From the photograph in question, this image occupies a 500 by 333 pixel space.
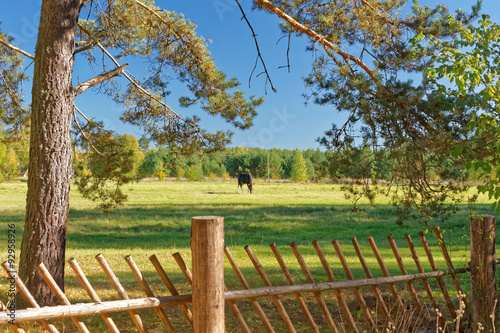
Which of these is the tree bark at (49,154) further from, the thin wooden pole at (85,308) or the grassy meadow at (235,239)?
the thin wooden pole at (85,308)

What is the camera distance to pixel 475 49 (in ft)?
14.1

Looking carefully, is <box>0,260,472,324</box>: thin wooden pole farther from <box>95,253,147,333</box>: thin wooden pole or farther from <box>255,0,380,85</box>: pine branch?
<box>255,0,380,85</box>: pine branch

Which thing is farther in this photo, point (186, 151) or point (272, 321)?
point (186, 151)

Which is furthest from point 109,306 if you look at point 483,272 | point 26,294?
point 483,272

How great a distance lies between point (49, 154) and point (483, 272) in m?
5.09

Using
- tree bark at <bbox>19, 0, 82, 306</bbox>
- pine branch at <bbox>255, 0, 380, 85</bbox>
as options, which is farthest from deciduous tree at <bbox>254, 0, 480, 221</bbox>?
tree bark at <bbox>19, 0, 82, 306</bbox>

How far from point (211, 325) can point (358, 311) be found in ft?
9.72

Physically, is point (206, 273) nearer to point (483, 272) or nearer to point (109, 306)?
point (109, 306)

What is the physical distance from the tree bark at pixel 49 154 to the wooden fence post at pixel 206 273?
296cm

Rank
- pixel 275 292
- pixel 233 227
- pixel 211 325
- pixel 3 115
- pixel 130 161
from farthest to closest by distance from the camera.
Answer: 1. pixel 233 227
2. pixel 3 115
3. pixel 130 161
4. pixel 275 292
5. pixel 211 325

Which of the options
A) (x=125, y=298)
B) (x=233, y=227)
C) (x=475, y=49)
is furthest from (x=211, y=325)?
(x=233, y=227)

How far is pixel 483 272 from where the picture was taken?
4.39m

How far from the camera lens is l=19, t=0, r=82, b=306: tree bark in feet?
15.8

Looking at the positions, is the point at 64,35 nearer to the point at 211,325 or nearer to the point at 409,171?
the point at 211,325
